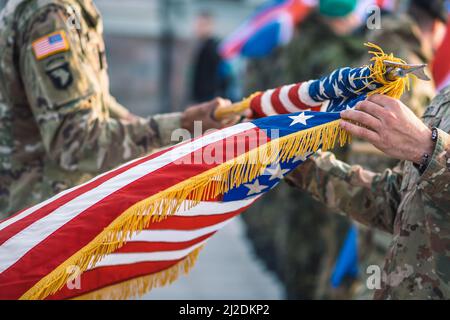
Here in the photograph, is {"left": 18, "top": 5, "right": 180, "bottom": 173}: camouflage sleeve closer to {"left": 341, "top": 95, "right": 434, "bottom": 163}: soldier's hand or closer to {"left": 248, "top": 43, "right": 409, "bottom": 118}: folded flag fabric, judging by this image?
{"left": 248, "top": 43, "right": 409, "bottom": 118}: folded flag fabric

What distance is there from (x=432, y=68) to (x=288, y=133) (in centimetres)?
239

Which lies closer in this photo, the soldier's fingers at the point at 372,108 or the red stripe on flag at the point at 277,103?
the soldier's fingers at the point at 372,108

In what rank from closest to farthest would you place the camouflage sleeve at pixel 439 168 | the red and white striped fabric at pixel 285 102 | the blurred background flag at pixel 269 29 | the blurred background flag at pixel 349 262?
the camouflage sleeve at pixel 439 168
the red and white striped fabric at pixel 285 102
the blurred background flag at pixel 349 262
the blurred background flag at pixel 269 29

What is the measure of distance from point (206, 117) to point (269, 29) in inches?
179

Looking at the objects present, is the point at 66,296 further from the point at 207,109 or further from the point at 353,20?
the point at 353,20

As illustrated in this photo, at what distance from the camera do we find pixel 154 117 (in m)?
3.27

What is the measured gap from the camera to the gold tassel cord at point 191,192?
246 cm

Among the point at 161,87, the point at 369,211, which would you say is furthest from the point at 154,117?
the point at 161,87

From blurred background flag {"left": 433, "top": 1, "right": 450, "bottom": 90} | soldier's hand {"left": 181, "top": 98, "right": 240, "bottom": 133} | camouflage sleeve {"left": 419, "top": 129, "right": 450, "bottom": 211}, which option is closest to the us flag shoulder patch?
soldier's hand {"left": 181, "top": 98, "right": 240, "bottom": 133}

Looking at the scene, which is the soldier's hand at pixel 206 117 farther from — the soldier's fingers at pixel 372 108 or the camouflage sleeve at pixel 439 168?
the camouflage sleeve at pixel 439 168

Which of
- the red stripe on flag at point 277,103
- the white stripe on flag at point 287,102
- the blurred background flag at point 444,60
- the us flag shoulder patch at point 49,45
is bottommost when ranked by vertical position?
the blurred background flag at point 444,60

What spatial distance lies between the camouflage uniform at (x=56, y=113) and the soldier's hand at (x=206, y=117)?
59mm

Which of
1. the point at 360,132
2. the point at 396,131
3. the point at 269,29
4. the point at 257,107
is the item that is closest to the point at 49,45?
the point at 257,107

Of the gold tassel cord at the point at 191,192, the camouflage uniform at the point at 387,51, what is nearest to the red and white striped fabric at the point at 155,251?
the gold tassel cord at the point at 191,192
